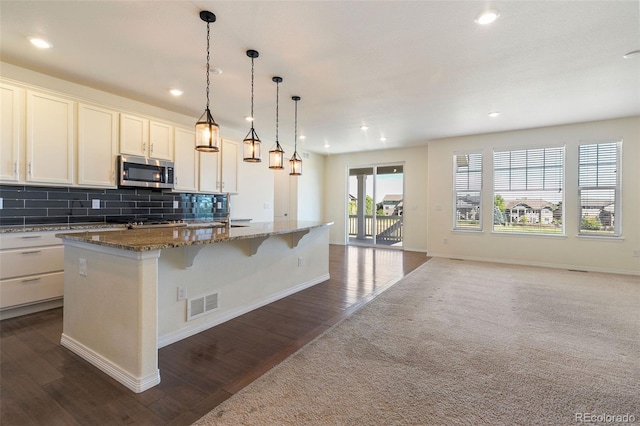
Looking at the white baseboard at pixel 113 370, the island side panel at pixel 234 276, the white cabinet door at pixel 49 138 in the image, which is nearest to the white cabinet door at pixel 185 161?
the white cabinet door at pixel 49 138

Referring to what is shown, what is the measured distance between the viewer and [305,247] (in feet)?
13.6

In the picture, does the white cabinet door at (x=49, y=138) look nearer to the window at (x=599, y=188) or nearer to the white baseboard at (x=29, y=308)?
the white baseboard at (x=29, y=308)

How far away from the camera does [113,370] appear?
2.02m

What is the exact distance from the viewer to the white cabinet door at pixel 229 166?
217 inches

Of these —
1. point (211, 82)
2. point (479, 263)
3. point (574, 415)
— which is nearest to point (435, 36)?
point (211, 82)

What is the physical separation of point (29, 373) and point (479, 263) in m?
6.54

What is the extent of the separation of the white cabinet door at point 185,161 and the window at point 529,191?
232 inches

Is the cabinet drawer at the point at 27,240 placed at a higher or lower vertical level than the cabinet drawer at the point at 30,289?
higher

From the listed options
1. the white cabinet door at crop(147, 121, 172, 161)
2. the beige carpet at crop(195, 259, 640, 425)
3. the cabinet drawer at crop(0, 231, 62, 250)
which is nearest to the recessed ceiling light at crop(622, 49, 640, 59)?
the beige carpet at crop(195, 259, 640, 425)

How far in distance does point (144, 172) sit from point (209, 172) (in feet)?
3.72

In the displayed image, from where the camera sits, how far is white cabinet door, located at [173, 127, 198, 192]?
4.75 m

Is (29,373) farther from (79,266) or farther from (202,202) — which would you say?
(202,202)

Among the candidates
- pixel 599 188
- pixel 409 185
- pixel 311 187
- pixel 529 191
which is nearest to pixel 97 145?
pixel 311 187

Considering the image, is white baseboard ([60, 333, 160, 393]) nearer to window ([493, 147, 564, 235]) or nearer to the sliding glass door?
window ([493, 147, 564, 235])
